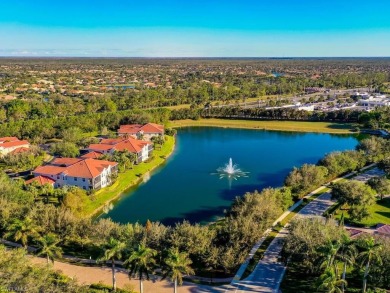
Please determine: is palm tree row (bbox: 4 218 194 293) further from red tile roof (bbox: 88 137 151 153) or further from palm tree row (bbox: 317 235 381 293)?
red tile roof (bbox: 88 137 151 153)

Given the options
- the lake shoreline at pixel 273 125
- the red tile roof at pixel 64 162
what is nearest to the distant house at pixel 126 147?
the red tile roof at pixel 64 162

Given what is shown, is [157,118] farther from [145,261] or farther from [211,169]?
[145,261]

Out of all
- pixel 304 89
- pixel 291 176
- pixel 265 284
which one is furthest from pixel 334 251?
pixel 304 89

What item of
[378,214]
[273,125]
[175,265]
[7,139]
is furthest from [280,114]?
[175,265]

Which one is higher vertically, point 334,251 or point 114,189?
point 334,251

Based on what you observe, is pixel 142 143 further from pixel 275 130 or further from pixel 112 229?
pixel 275 130

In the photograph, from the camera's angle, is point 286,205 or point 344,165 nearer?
point 286,205
